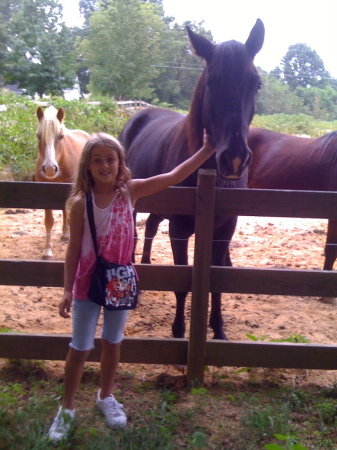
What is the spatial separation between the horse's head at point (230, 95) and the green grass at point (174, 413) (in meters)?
1.42

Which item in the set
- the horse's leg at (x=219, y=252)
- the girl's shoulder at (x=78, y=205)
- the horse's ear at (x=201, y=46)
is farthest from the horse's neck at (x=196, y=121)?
the girl's shoulder at (x=78, y=205)

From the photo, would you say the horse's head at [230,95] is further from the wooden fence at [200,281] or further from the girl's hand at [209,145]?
the wooden fence at [200,281]

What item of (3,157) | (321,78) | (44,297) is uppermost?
(321,78)

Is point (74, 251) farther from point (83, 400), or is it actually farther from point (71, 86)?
point (71, 86)

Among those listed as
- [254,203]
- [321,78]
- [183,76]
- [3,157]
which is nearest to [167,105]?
[183,76]

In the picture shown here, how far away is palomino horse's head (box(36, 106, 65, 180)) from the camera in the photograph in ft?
19.0

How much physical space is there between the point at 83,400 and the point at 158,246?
3717mm

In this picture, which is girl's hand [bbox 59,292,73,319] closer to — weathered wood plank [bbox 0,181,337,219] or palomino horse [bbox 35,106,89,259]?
weathered wood plank [bbox 0,181,337,219]

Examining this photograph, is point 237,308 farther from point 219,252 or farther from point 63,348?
point 63,348

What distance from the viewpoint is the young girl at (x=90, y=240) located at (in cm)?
221

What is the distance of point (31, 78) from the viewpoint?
22734mm

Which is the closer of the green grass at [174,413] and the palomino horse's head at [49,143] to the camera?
the green grass at [174,413]

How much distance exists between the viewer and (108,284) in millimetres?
2182

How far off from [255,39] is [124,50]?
12.8m
